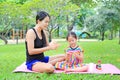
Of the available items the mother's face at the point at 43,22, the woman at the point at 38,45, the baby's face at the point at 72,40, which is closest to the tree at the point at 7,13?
the baby's face at the point at 72,40

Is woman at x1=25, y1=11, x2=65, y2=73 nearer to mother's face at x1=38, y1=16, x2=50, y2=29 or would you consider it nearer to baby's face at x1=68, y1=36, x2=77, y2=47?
mother's face at x1=38, y1=16, x2=50, y2=29

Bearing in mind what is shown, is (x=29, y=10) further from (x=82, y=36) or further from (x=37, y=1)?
(x=82, y=36)

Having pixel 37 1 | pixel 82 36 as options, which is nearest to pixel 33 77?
pixel 37 1

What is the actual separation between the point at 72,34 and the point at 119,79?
1309 mm

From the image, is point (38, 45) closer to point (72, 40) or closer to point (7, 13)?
point (72, 40)

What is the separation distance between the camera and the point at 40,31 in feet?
18.7

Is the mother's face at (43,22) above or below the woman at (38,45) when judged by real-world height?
above

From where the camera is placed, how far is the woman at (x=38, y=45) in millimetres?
5367

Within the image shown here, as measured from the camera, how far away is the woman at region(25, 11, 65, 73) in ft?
17.6

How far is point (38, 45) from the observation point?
5605 millimetres

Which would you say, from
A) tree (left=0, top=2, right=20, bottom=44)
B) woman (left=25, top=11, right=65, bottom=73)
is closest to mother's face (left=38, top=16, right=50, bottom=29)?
woman (left=25, top=11, right=65, bottom=73)

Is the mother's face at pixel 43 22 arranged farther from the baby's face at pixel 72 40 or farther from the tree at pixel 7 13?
the tree at pixel 7 13

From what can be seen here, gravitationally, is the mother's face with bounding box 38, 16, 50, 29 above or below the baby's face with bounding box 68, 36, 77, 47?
above

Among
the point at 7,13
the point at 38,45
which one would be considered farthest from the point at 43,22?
the point at 7,13
